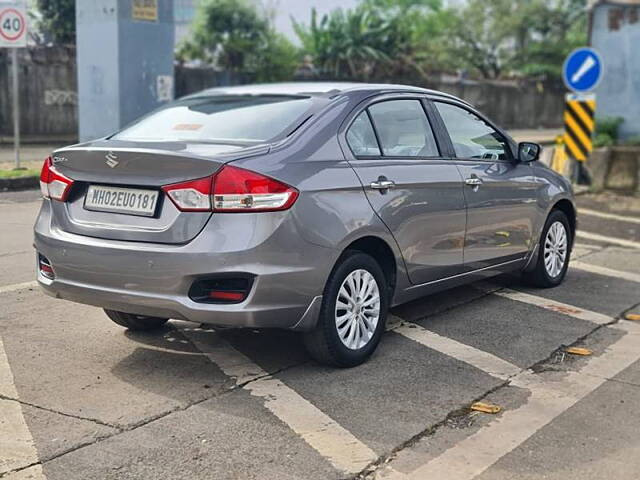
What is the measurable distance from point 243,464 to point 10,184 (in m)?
9.48

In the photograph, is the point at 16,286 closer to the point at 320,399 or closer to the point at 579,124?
the point at 320,399

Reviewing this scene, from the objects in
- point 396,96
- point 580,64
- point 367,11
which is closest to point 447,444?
point 396,96

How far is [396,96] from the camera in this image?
5.49 metres

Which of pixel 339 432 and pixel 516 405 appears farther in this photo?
pixel 516 405

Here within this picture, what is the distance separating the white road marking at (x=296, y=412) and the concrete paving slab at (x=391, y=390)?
55 mm

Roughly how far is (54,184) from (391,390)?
7.24ft

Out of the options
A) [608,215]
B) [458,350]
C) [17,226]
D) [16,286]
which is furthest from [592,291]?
[17,226]

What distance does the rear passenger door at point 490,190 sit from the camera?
5.89m

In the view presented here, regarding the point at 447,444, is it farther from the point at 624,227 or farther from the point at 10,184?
the point at 10,184

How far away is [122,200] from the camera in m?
4.46

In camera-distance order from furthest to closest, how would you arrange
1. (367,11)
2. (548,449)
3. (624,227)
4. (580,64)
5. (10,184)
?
(367,11) < (580,64) < (10,184) < (624,227) < (548,449)

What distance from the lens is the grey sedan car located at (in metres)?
4.25

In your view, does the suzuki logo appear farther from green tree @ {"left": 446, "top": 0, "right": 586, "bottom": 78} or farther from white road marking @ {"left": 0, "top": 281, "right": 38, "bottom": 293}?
green tree @ {"left": 446, "top": 0, "right": 586, "bottom": 78}

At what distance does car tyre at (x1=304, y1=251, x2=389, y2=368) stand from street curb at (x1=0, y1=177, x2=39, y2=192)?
8.43 metres
